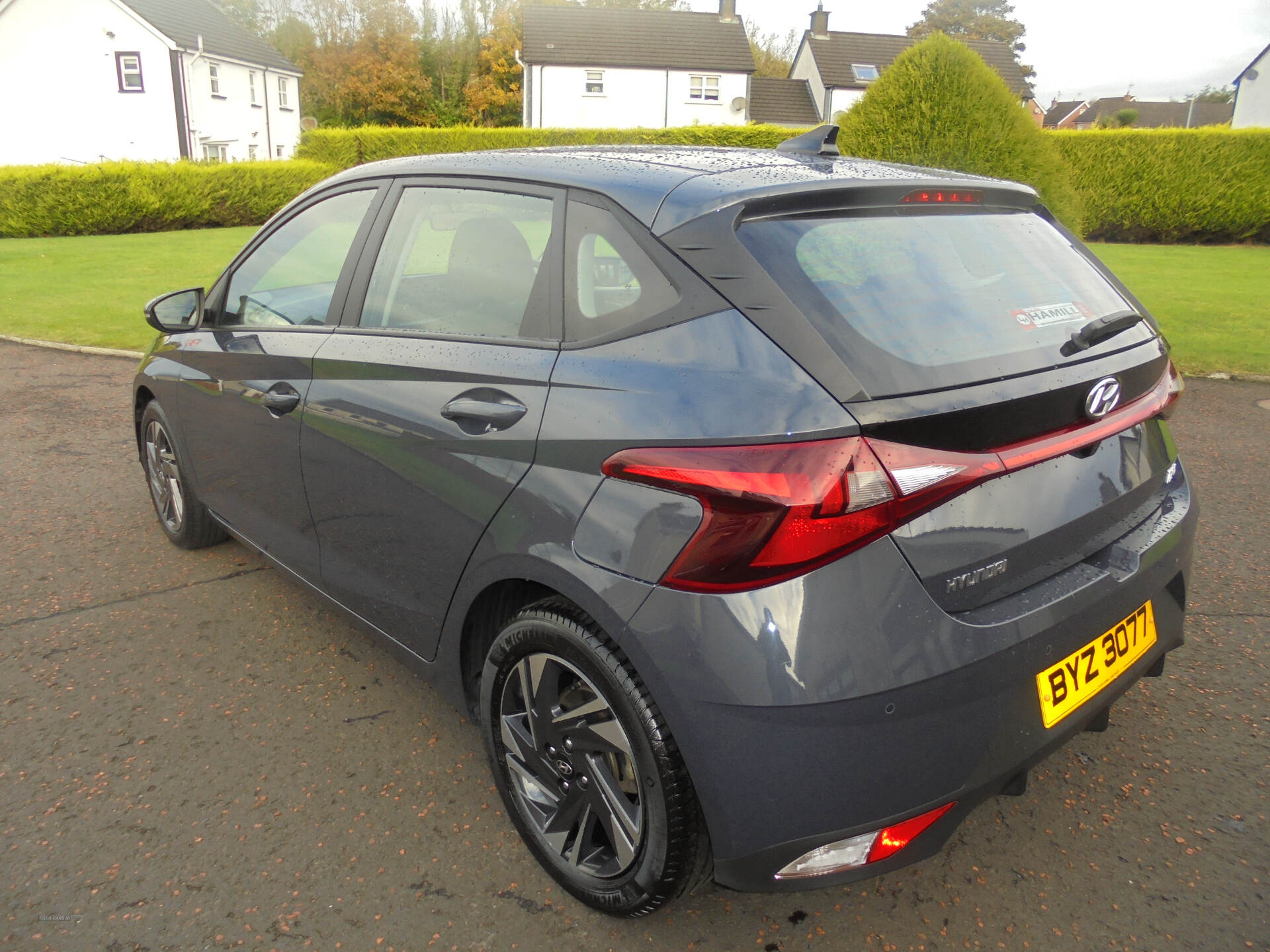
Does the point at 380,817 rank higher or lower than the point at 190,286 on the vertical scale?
lower

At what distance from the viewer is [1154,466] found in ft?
8.12

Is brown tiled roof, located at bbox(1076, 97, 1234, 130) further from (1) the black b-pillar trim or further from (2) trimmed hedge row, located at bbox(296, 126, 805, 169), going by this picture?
(1) the black b-pillar trim

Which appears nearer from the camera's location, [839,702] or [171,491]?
[839,702]

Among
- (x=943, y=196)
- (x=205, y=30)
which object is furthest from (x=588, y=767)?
(x=205, y=30)

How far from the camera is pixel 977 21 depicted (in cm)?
7962

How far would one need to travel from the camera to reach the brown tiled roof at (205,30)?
37656 millimetres

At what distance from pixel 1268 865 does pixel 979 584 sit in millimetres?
1274

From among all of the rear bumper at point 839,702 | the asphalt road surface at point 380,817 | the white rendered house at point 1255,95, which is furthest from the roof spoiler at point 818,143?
the white rendered house at point 1255,95

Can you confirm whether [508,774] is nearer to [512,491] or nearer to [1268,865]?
[512,491]

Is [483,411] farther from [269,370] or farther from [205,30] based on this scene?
[205,30]

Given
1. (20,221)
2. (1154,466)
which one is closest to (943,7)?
(20,221)

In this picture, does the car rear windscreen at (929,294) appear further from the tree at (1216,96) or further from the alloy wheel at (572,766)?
the tree at (1216,96)

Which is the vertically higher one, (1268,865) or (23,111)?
(23,111)

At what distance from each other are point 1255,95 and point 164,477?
54.9m
